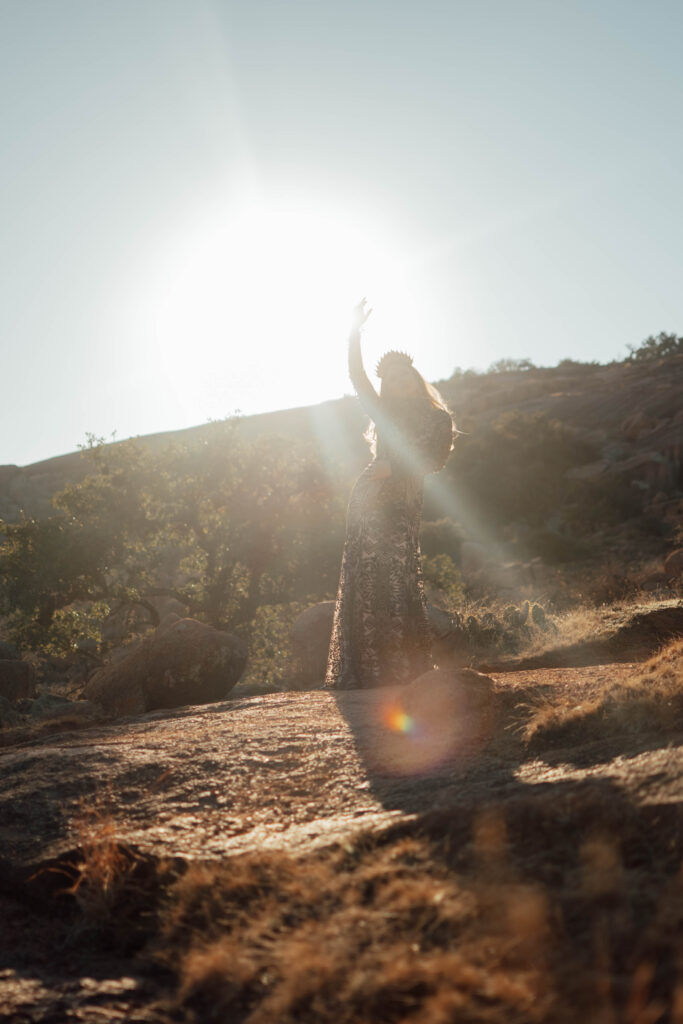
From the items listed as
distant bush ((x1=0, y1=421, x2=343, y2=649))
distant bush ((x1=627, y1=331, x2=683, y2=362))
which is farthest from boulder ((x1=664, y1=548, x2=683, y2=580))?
distant bush ((x1=627, y1=331, x2=683, y2=362))

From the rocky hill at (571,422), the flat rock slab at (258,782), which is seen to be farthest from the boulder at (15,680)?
the flat rock slab at (258,782)

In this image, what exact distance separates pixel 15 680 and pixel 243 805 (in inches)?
416

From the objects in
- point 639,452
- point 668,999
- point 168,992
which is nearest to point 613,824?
point 668,999

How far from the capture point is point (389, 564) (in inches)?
287

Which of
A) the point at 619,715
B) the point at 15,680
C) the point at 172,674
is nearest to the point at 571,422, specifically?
the point at 15,680

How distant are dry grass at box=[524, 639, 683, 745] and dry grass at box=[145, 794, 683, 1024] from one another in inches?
45.9

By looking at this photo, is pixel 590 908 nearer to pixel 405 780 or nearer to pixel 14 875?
pixel 405 780

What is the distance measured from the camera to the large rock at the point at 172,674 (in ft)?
32.4

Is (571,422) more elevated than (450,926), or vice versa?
(571,422)

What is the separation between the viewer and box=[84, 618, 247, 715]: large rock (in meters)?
9.89

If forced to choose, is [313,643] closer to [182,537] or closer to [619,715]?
[182,537]

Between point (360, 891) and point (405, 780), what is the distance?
1233 millimetres

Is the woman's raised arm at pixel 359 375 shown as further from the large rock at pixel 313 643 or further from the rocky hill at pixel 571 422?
the rocky hill at pixel 571 422

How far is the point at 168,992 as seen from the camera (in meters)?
2.41
